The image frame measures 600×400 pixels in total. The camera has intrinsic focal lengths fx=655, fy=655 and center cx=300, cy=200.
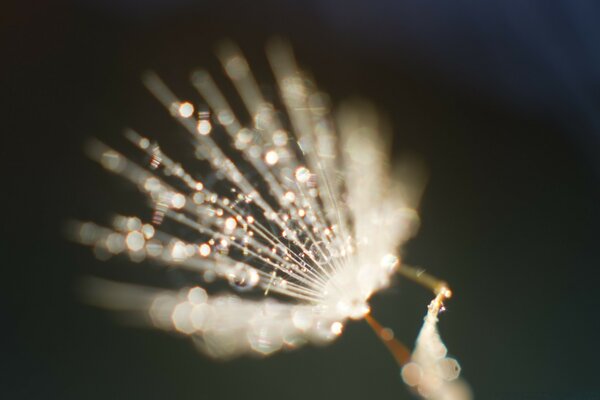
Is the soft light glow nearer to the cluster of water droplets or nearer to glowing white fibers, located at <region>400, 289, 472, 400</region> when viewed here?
the cluster of water droplets

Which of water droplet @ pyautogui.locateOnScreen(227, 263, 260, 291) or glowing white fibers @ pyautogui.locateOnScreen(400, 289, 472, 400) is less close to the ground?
water droplet @ pyautogui.locateOnScreen(227, 263, 260, 291)

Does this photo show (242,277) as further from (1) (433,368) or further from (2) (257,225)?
(1) (433,368)

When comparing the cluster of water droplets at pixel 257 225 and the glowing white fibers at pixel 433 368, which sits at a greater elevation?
the cluster of water droplets at pixel 257 225

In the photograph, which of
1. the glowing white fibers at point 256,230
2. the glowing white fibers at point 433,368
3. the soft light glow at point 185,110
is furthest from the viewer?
the soft light glow at point 185,110

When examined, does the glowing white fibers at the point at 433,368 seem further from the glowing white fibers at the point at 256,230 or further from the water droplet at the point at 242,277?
the water droplet at the point at 242,277

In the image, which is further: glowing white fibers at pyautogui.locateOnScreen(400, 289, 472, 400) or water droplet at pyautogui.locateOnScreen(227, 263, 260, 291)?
water droplet at pyautogui.locateOnScreen(227, 263, 260, 291)

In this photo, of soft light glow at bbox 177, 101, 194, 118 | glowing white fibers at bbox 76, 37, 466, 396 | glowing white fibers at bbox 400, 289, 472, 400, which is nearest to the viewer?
glowing white fibers at bbox 400, 289, 472, 400

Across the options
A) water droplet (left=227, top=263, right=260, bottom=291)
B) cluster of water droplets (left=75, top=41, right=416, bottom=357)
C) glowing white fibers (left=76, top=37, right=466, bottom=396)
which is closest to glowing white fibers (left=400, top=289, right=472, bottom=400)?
glowing white fibers (left=76, top=37, right=466, bottom=396)

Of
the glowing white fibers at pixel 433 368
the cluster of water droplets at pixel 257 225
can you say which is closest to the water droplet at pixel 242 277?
the cluster of water droplets at pixel 257 225

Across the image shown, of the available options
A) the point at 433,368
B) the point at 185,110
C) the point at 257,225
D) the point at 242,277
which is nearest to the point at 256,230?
the point at 257,225
